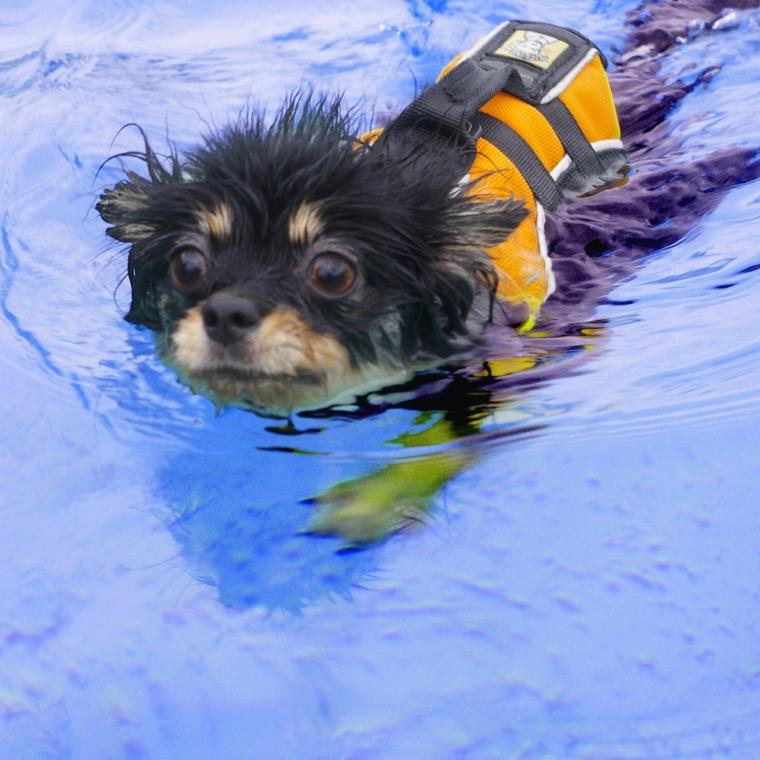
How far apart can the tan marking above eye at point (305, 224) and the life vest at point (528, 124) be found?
67cm

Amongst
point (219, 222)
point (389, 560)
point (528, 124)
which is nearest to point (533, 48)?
point (528, 124)

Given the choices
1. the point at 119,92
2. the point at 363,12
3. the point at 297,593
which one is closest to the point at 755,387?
the point at 297,593

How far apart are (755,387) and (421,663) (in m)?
1.63

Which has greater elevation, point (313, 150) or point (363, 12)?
point (313, 150)

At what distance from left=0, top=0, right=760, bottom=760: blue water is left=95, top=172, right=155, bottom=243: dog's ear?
0.51 meters

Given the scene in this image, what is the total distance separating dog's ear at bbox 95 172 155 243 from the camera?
12.6 ft

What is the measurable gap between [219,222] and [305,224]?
27cm

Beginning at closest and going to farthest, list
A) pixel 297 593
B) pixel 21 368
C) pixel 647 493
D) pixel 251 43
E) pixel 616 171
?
pixel 297 593 < pixel 647 493 < pixel 21 368 < pixel 616 171 < pixel 251 43

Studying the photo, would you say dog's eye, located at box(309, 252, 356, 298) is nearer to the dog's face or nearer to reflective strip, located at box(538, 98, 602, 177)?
the dog's face

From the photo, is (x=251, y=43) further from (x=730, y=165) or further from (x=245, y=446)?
(x=245, y=446)

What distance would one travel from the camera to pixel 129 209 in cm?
392

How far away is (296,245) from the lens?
344 cm

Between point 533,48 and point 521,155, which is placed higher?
point 533,48

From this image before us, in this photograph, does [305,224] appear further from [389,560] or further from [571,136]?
[571,136]
